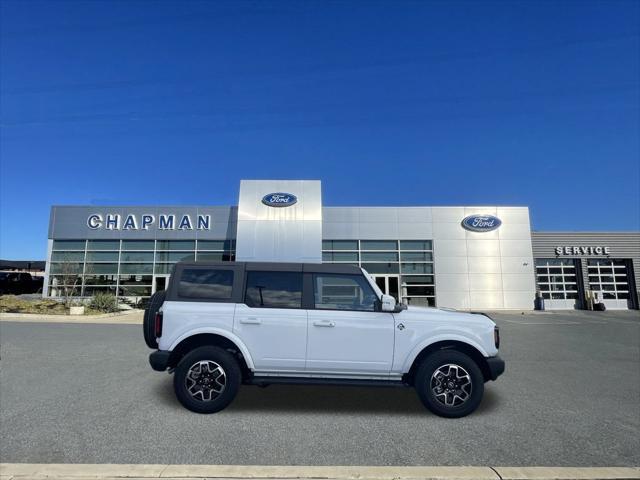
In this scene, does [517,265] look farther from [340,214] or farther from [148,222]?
[148,222]

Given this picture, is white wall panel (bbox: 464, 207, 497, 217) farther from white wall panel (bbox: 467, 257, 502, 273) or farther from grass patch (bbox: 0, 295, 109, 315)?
grass patch (bbox: 0, 295, 109, 315)

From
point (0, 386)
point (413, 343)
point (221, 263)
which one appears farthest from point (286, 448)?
point (0, 386)

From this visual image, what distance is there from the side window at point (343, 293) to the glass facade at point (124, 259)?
20788mm

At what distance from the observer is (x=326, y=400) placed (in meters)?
5.12

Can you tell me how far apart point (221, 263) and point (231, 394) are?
5.57 feet

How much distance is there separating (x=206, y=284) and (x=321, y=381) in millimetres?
1991

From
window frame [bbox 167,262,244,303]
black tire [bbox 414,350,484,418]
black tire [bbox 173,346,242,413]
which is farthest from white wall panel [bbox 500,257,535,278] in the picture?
black tire [bbox 173,346,242,413]

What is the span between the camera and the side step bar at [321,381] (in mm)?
4641

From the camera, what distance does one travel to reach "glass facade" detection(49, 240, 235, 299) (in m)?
24.8

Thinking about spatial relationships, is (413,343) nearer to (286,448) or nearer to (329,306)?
(329,306)

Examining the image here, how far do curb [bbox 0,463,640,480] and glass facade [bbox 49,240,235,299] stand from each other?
22.1 metres

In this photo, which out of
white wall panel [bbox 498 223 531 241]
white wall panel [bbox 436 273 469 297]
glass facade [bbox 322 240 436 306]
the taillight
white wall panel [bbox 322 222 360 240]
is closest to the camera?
the taillight

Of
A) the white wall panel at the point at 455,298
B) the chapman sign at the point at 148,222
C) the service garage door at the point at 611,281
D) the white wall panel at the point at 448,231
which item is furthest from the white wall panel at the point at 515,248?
the chapman sign at the point at 148,222

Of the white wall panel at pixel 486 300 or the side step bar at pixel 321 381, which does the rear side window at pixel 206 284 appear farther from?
the white wall panel at pixel 486 300
